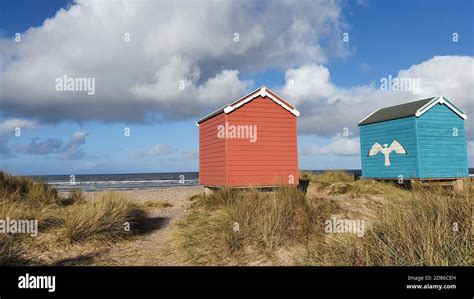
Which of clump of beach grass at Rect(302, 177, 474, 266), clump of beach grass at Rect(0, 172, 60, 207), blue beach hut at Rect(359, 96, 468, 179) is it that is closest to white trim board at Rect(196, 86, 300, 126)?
blue beach hut at Rect(359, 96, 468, 179)

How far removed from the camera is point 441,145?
53.7 feet

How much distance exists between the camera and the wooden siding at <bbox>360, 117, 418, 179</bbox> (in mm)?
16219

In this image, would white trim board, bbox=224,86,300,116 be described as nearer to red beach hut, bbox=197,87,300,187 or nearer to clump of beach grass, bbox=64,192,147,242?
red beach hut, bbox=197,87,300,187

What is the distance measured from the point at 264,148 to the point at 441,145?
335 inches

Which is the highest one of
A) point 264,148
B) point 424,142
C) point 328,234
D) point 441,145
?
point 424,142

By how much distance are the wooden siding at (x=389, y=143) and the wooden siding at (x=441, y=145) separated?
0.37 metres

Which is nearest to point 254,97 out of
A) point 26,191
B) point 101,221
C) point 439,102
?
point 101,221

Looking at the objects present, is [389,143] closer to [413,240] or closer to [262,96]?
[262,96]

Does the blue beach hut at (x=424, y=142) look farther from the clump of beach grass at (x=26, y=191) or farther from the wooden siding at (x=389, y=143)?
the clump of beach grass at (x=26, y=191)

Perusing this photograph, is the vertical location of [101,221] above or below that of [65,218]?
below
